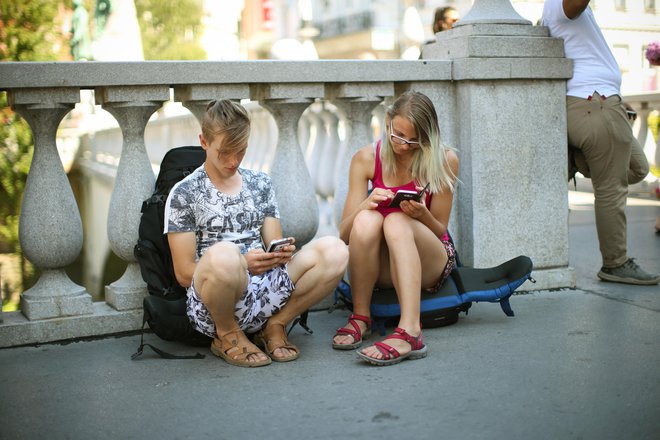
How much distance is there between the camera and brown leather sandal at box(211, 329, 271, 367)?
4262 millimetres

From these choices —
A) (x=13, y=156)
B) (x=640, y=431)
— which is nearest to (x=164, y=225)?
(x=640, y=431)

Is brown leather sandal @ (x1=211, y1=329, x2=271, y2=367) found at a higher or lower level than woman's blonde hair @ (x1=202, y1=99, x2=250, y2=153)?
lower

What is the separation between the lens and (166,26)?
134 feet

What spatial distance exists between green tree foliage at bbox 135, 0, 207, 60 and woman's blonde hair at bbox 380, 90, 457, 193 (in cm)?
3610

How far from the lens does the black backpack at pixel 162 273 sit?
14.5ft

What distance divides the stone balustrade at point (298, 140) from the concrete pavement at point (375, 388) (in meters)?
0.41

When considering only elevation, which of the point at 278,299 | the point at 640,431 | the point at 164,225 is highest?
the point at 164,225

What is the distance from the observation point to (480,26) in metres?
5.53

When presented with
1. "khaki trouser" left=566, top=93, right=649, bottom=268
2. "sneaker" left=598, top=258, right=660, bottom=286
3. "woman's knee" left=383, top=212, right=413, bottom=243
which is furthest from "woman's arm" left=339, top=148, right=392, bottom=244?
"sneaker" left=598, top=258, right=660, bottom=286

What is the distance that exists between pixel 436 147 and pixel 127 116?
63.1 inches

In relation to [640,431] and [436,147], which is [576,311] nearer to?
[436,147]

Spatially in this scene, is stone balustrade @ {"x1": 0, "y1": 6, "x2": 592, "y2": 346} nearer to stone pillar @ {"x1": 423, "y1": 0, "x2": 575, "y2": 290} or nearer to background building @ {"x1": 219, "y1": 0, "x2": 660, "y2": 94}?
stone pillar @ {"x1": 423, "y1": 0, "x2": 575, "y2": 290}

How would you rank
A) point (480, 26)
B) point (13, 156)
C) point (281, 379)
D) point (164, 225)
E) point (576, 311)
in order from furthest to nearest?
point (13, 156)
point (480, 26)
point (576, 311)
point (164, 225)
point (281, 379)

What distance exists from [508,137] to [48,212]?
8.80ft
